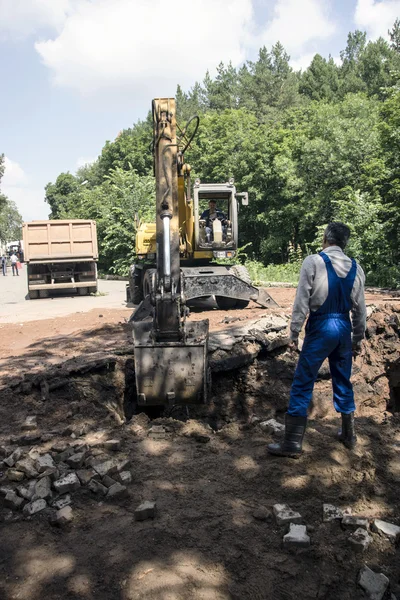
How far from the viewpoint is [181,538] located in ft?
10.5

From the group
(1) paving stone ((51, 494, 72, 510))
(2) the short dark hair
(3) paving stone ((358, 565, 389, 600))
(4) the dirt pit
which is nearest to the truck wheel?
(4) the dirt pit

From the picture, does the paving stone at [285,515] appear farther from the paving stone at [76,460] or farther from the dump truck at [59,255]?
the dump truck at [59,255]

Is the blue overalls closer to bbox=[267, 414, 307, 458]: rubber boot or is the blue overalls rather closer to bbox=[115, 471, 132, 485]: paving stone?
bbox=[267, 414, 307, 458]: rubber boot

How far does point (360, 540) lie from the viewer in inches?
121

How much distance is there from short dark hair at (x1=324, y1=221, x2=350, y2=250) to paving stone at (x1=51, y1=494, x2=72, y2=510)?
298 cm

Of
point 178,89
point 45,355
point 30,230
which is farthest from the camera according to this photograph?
point 178,89

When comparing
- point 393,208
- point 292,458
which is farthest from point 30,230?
point 292,458

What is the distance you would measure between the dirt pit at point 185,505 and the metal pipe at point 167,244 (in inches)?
67.2

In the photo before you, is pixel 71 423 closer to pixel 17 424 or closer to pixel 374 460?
pixel 17 424

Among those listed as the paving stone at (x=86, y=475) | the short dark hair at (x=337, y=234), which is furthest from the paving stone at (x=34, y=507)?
the short dark hair at (x=337, y=234)

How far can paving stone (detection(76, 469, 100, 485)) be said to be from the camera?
385 centimetres

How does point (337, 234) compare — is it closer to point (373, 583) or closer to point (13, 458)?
point (373, 583)

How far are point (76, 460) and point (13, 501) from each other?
0.62 m

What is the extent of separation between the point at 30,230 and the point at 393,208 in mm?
12001
